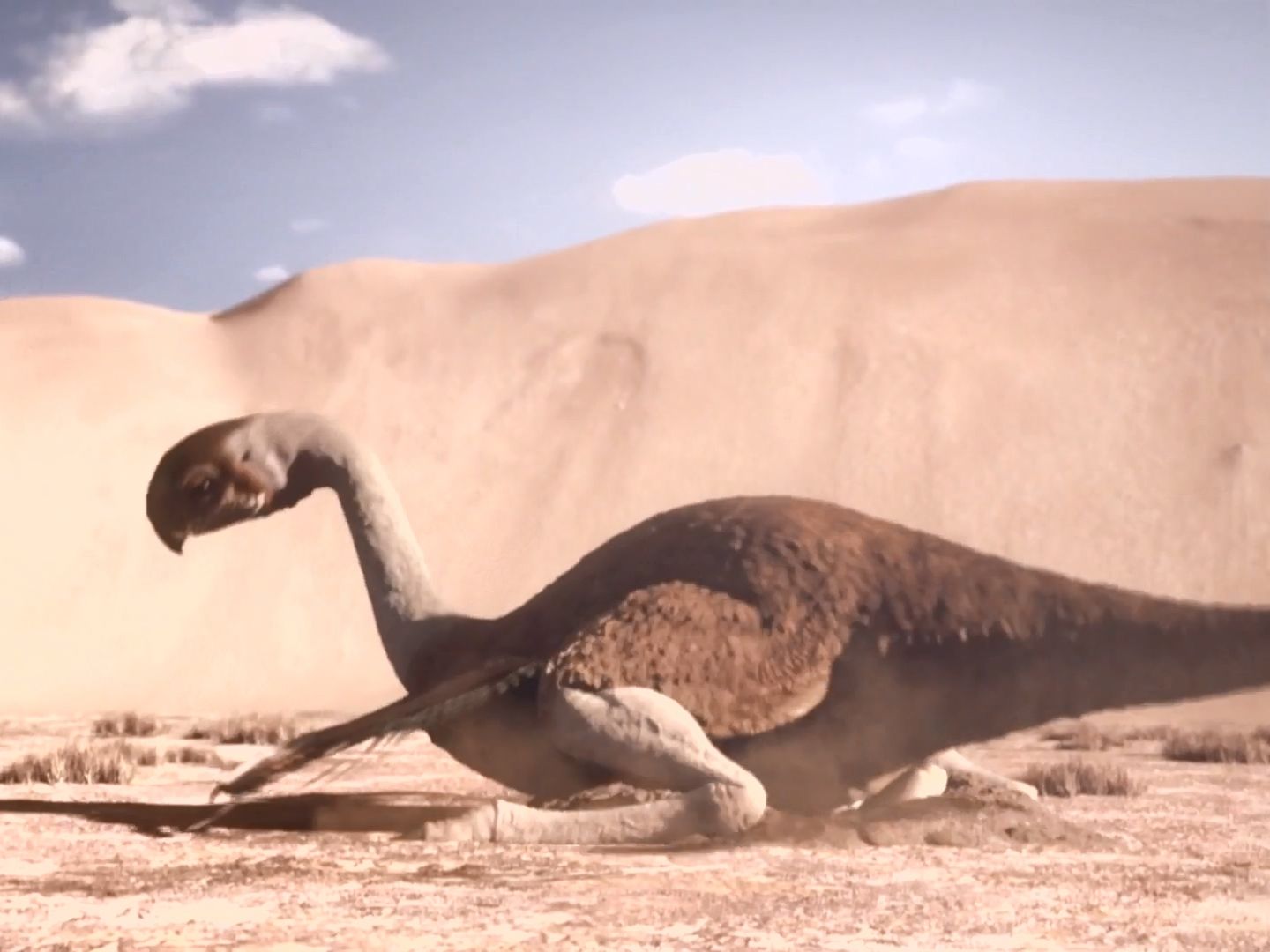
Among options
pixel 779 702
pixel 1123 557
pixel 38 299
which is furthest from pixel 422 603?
pixel 38 299

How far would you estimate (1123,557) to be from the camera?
107ft

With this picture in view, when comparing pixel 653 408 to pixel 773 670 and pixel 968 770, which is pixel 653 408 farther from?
pixel 773 670

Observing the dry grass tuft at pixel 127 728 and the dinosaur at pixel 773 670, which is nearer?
the dinosaur at pixel 773 670

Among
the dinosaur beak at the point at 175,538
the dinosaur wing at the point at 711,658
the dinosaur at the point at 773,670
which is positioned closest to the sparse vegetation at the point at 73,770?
the dinosaur beak at the point at 175,538

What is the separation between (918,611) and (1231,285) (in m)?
33.5

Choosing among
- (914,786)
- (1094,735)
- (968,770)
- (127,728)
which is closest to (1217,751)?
(1094,735)

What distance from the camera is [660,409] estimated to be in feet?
133

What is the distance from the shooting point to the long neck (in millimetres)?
8867

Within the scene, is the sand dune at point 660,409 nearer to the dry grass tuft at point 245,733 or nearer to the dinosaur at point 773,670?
the dry grass tuft at point 245,733

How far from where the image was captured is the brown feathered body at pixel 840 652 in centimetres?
765

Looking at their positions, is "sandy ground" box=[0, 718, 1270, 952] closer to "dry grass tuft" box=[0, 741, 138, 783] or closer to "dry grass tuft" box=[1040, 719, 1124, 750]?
"dry grass tuft" box=[0, 741, 138, 783]

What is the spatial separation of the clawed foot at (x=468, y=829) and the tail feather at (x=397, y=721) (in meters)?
0.49

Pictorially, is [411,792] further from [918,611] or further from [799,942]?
[799,942]

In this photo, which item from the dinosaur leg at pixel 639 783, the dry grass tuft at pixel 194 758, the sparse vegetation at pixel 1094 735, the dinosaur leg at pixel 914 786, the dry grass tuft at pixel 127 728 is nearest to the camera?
the dinosaur leg at pixel 639 783
